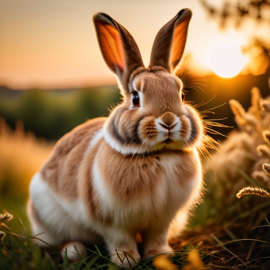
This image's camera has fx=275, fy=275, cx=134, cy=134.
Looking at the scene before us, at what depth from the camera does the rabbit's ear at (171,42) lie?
6.79 ft

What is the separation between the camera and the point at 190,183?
203 centimetres

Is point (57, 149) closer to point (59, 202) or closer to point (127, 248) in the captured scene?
point (59, 202)

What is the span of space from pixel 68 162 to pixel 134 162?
724 mm

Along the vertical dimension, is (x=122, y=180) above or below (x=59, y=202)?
above

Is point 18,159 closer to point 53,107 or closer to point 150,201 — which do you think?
point 53,107

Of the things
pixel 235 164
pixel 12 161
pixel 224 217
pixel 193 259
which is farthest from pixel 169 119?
pixel 12 161

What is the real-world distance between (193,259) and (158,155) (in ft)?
3.11

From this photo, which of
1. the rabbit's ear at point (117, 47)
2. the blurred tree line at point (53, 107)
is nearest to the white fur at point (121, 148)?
the rabbit's ear at point (117, 47)

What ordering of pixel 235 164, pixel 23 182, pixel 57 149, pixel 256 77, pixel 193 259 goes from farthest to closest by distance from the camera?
pixel 23 182
pixel 256 77
pixel 235 164
pixel 57 149
pixel 193 259

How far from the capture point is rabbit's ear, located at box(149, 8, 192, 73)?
2.07 metres

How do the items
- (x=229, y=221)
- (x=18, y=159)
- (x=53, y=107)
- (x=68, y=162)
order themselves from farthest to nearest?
(x=53, y=107)
(x=18, y=159)
(x=229, y=221)
(x=68, y=162)

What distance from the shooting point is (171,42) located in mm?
2105

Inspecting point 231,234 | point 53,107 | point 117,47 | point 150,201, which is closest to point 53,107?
point 53,107

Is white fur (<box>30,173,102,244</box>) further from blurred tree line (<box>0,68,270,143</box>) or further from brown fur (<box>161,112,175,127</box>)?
blurred tree line (<box>0,68,270,143</box>)
